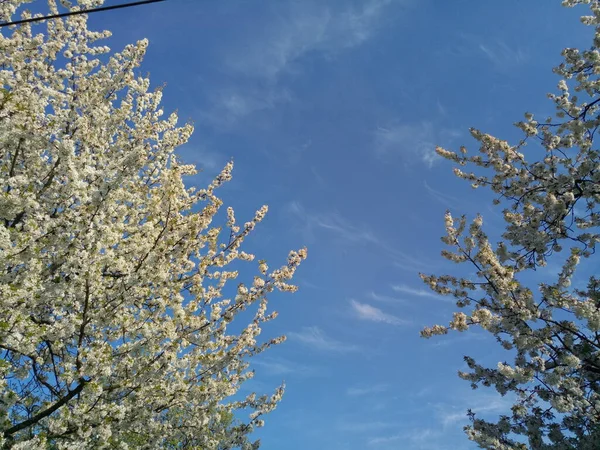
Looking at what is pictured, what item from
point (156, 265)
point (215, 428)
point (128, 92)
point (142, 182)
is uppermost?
point (128, 92)

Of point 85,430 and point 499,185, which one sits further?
point 499,185

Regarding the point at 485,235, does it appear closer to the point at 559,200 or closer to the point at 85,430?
the point at 559,200

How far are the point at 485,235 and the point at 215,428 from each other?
799 cm

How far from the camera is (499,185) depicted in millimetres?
10430

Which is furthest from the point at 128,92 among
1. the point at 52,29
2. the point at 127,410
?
the point at 127,410

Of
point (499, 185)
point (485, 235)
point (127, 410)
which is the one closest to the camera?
point (127, 410)

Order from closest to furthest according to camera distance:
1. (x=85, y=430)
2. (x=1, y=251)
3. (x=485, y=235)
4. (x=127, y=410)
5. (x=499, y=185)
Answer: (x=1, y=251) < (x=85, y=430) < (x=127, y=410) < (x=485, y=235) < (x=499, y=185)

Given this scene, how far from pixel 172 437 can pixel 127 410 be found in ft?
6.53

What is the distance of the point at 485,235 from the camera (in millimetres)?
9734

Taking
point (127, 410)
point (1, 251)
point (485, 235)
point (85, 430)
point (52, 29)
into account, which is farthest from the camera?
point (52, 29)

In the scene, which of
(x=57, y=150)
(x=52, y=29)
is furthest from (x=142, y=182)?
(x=52, y=29)

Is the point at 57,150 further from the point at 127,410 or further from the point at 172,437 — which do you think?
the point at 172,437

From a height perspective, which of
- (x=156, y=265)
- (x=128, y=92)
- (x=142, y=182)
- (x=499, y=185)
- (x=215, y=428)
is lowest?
(x=215, y=428)

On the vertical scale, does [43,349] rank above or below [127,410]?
above
